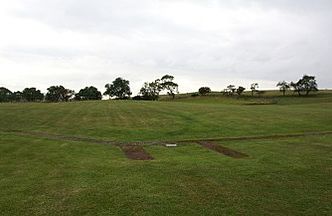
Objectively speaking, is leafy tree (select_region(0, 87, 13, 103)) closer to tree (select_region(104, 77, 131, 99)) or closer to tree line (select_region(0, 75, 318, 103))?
tree line (select_region(0, 75, 318, 103))

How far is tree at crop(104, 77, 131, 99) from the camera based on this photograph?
182 metres

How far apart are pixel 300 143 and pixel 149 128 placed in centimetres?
1806

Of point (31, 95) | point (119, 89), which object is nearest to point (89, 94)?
point (119, 89)

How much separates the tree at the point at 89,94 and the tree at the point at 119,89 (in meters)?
8.44

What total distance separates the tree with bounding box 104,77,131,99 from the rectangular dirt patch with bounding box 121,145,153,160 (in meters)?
152

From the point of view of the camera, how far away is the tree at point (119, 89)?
596 ft

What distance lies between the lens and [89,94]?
618 ft

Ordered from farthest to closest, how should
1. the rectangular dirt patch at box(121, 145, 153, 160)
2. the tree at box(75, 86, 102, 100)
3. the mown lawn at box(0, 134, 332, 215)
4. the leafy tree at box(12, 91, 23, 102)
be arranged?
1. the leafy tree at box(12, 91, 23, 102)
2. the tree at box(75, 86, 102, 100)
3. the rectangular dirt patch at box(121, 145, 153, 160)
4. the mown lawn at box(0, 134, 332, 215)

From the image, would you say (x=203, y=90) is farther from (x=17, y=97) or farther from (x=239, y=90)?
(x=17, y=97)

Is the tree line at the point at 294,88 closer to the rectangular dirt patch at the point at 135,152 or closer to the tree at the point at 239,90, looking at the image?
the tree at the point at 239,90

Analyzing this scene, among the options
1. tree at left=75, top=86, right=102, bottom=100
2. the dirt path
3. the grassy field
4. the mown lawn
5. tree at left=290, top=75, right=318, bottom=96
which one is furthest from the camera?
tree at left=75, top=86, right=102, bottom=100

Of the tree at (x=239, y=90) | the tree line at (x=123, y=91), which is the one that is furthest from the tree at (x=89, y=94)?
the tree at (x=239, y=90)

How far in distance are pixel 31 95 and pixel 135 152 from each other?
175 m

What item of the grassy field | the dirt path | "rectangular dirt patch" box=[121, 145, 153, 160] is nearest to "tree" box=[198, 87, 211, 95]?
the dirt path
